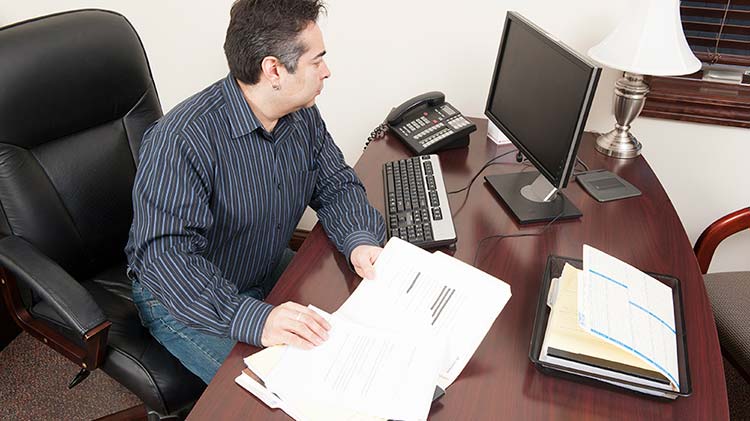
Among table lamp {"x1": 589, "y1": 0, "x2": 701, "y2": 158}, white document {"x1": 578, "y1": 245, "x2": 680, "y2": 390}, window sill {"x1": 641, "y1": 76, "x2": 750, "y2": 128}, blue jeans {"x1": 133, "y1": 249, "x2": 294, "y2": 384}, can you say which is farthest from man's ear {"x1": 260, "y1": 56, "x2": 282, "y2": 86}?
window sill {"x1": 641, "y1": 76, "x2": 750, "y2": 128}

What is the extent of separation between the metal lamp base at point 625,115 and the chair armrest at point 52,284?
132 cm

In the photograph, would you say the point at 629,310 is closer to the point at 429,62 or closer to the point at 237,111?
the point at 237,111

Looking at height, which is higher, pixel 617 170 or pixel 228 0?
pixel 228 0

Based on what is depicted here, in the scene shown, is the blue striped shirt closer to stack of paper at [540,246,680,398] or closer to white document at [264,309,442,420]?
white document at [264,309,442,420]

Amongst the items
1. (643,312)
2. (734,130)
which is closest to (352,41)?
(734,130)

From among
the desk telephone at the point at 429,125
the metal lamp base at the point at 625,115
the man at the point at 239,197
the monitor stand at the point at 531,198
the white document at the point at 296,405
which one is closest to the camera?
the white document at the point at 296,405

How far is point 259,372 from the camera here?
0.97m

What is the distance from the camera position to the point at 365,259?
1186mm

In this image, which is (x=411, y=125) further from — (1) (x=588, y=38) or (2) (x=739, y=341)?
(2) (x=739, y=341)

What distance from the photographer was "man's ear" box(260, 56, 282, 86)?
118cm

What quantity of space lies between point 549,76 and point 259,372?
2.72 ft

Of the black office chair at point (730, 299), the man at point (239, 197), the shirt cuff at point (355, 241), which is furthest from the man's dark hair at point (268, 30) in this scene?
the black office chair at point (730, 299)

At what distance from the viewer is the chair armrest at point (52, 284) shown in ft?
3.94

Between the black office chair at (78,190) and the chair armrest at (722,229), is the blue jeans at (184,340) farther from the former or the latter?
the chair armrest at (722,229)
